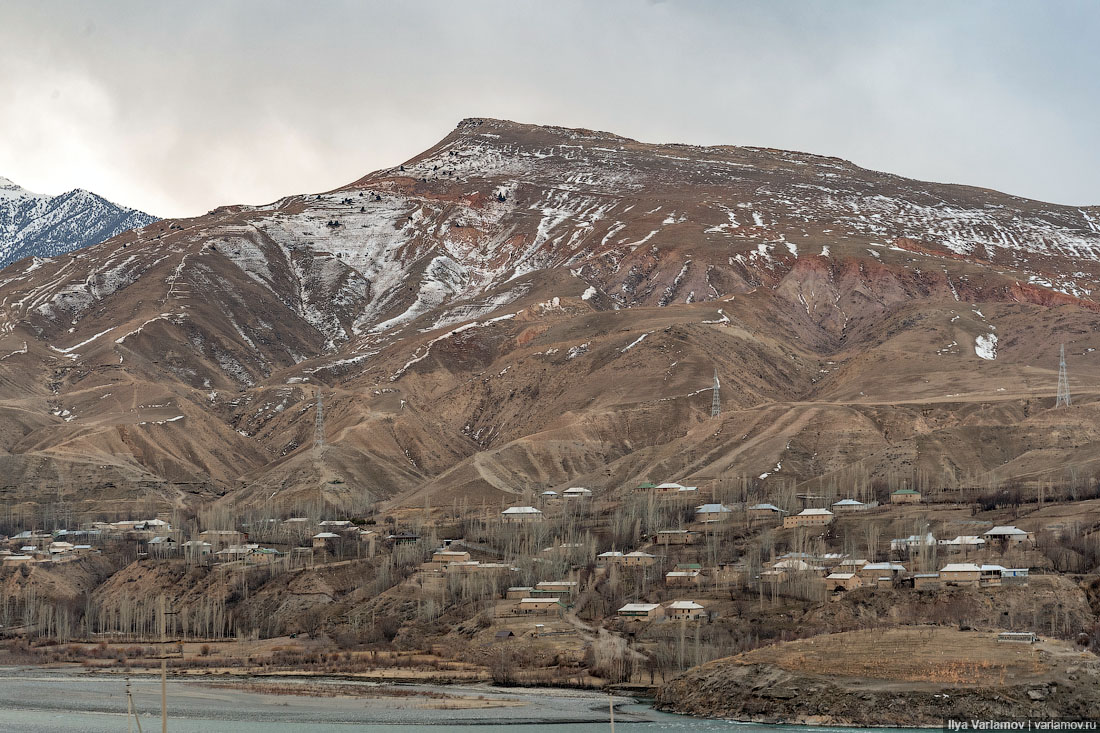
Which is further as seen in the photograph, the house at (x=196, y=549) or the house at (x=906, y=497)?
the house at (x=196, y=549)

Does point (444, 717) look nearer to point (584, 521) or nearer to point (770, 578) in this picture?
point (770, 578)

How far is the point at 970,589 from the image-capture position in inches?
4434

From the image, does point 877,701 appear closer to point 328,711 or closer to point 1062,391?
point 328,711

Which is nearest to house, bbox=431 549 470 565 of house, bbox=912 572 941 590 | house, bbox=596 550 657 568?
house, bbox=596 550 657 568

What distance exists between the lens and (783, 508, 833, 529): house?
484ft

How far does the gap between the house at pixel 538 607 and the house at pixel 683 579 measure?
9386 millimetres

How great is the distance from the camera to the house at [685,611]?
399ft

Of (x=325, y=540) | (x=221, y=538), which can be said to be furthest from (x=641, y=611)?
(x=221, y=538)

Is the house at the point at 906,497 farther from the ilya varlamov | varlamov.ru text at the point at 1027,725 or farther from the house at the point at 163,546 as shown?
the house at the point at 163,546

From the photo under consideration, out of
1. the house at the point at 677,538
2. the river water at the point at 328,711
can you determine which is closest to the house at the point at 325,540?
the house at the point at 677,538

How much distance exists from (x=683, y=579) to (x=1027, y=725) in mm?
51062

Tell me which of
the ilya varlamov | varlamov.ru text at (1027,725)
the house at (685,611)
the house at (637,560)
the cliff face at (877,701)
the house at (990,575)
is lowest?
the ilya varlamov | varlamov.ru text at (1027,725)

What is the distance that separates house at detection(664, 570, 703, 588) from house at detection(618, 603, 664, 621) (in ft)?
18.4

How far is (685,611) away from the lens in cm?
12225
